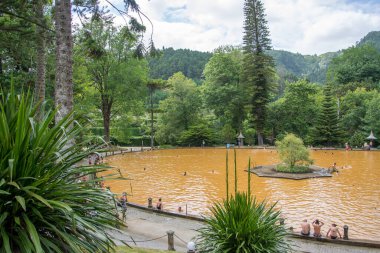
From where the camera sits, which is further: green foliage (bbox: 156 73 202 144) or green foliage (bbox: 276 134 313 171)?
green foliage (bbox: 156 73 202 144)

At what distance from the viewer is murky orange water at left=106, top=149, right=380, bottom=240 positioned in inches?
624

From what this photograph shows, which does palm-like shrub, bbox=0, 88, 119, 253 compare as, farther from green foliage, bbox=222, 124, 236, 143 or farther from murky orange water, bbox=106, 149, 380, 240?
green foliage, bbox=222, 124, 236, 143

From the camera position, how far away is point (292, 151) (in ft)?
86.2

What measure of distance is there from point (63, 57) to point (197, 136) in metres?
39.7

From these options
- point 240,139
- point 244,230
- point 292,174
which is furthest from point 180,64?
point 244,230

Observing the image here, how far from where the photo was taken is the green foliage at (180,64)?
101 meters

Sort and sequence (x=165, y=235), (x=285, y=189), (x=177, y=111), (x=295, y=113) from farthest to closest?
(x=177, y=111), (x=295, y=113), (x=285, y=189), (x=165, y=235)

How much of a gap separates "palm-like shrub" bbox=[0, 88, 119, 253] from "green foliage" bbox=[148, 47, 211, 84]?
94581 mm

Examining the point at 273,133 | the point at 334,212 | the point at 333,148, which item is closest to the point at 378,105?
the point at 333,148

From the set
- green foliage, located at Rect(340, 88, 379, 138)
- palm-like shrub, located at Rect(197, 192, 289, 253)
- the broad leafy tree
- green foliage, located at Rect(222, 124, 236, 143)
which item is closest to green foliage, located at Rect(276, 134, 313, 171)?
the broad leafy tree

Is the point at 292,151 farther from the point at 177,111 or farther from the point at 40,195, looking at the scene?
the point at 177,111

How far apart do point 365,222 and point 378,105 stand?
3229cm

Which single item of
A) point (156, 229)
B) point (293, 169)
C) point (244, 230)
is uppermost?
point (244, 230)

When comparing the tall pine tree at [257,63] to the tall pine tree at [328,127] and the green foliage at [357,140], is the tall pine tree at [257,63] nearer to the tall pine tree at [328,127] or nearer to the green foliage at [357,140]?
the tall pine tree at [328,127]
